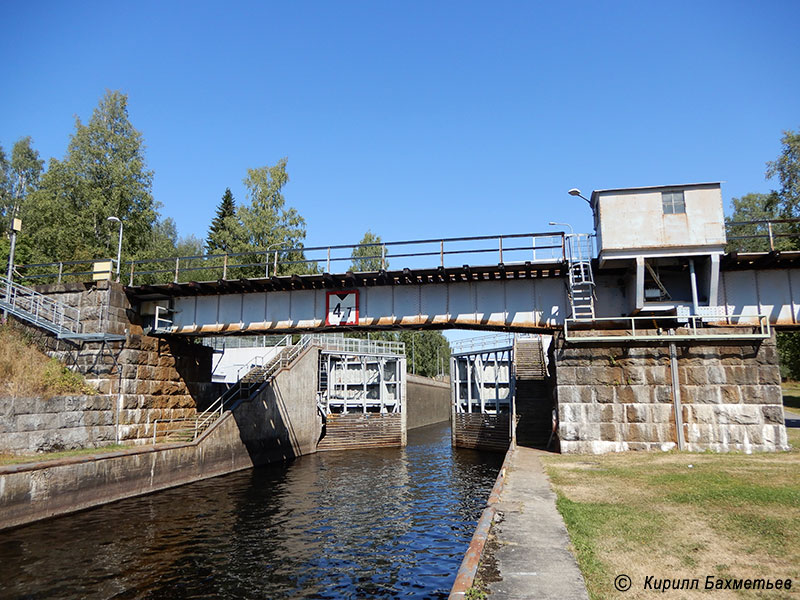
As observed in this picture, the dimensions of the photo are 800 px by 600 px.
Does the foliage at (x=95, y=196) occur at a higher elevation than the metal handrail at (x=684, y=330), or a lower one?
higher

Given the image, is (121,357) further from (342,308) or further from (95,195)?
(95,195)

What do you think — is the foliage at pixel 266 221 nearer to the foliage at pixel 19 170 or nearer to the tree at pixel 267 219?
the tree at pixel 267 219

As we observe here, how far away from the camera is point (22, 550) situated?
13.7m

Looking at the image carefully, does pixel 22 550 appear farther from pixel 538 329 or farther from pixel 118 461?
pixel 538 329

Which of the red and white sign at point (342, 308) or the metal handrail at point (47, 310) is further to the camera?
the red and white sign at point (342, 308)

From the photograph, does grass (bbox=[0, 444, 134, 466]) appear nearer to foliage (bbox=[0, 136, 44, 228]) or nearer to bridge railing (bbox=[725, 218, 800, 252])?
bridge railing (bbox=[725, 218, 800, 252])

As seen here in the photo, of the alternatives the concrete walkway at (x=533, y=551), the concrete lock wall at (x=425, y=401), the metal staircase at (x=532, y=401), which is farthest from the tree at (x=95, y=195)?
the concrete walkway at (x=533, y=551)

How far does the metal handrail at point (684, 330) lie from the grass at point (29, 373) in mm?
21733

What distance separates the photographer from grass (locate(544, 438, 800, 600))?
7.38 metres

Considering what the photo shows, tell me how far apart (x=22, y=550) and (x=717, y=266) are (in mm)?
24419

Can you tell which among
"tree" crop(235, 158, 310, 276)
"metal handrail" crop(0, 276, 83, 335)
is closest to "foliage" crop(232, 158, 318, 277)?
"tree" crop(235, 158, 310, 276)

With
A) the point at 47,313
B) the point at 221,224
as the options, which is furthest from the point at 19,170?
the point at 47,313

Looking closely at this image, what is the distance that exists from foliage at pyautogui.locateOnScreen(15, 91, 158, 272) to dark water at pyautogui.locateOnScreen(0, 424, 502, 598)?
2862 cm

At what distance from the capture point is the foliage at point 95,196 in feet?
141
